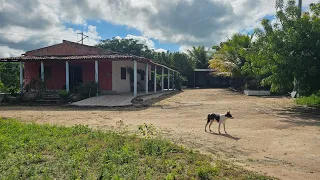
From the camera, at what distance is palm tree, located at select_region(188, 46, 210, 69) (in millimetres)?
41938

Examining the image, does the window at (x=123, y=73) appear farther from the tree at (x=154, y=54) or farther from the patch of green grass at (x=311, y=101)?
the tree at (x=154, y=54)

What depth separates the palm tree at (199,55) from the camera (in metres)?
41.9

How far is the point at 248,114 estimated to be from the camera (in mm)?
11609

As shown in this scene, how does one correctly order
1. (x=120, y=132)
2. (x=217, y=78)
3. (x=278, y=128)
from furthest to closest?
(x=217, y=78), (x=278, y=128), (x=120, y=132)

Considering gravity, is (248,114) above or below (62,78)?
below

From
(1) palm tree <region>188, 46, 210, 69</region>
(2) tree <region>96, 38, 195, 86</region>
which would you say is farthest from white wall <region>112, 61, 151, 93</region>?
(1) palm tree <region>188, 46, 210, 69</region>

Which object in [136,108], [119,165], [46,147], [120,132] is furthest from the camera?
[136,108]

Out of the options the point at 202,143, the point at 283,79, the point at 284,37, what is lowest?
the point at 202,143

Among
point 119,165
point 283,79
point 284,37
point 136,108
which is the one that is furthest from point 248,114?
point 119,165

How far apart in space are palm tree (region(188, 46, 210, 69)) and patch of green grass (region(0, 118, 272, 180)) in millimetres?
36133

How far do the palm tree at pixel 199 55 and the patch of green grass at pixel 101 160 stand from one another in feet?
119

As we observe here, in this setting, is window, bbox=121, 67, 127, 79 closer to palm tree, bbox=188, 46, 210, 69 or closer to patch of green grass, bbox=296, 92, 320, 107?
patch of green grass, bbox=296, 92, 320, 107

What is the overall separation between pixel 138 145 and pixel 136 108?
803 cm

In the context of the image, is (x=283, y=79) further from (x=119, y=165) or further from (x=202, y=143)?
(x=119, y=165)
